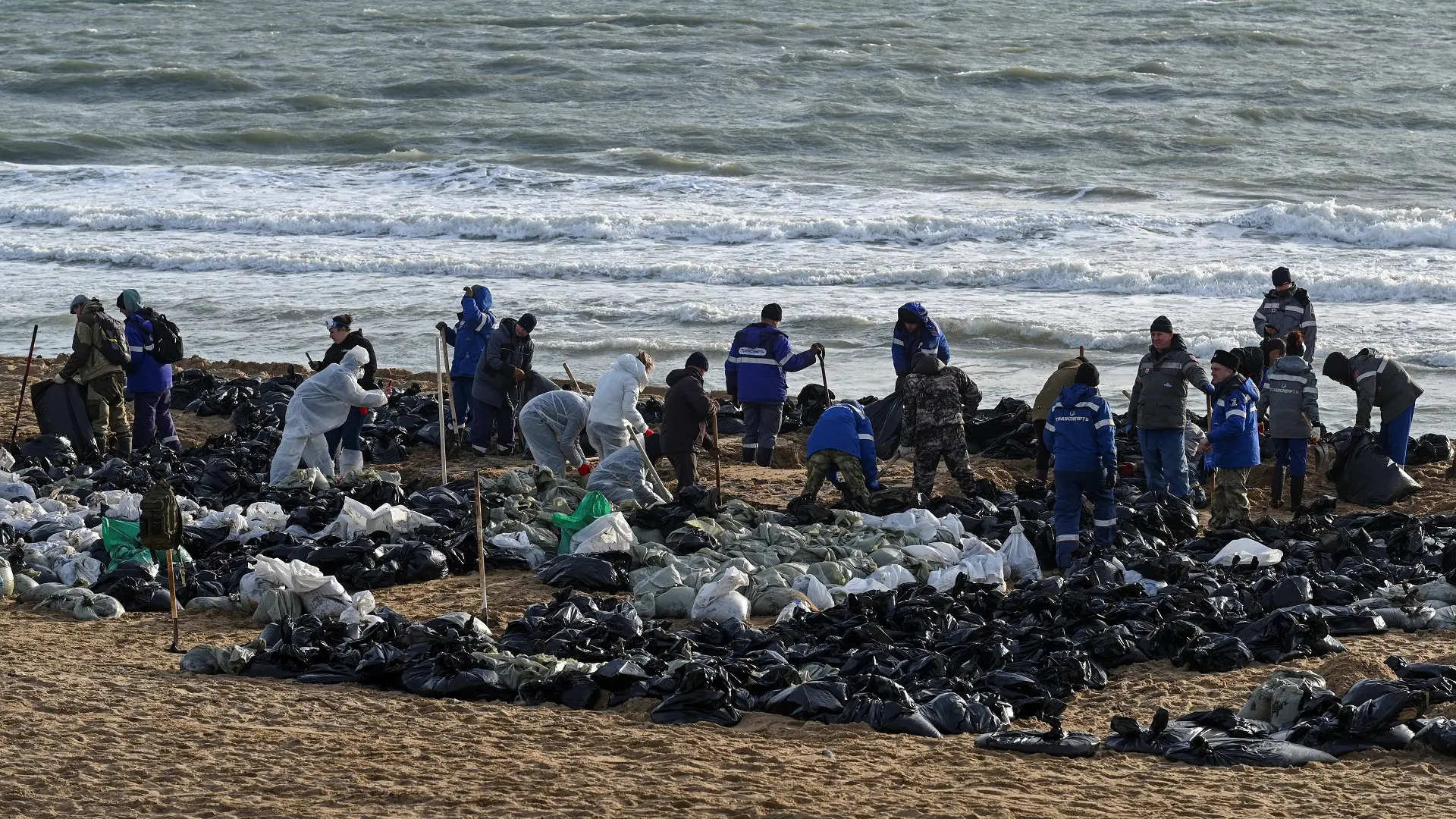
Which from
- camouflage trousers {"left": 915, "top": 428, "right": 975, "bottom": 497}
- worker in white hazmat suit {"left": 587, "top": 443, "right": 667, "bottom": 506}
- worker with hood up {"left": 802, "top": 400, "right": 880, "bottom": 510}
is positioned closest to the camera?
worker in white hazmat suit {"left": 587, "top": 443, "right": 667, "bottom": 506}

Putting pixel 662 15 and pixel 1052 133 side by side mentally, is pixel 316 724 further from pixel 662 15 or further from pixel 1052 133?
pixel 662 15

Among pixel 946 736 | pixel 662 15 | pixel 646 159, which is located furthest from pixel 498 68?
pixel 946 736

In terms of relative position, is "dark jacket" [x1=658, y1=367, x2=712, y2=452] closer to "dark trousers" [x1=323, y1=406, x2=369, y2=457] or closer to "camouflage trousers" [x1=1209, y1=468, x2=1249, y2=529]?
"dark trousers" [x1=323, y1=406, x2=369, y2=457]

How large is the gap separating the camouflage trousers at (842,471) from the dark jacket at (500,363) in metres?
3.02

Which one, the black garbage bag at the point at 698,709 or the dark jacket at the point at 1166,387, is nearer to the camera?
the black garbage bag at the point at 698,709

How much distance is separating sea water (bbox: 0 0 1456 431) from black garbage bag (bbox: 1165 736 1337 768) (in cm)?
992

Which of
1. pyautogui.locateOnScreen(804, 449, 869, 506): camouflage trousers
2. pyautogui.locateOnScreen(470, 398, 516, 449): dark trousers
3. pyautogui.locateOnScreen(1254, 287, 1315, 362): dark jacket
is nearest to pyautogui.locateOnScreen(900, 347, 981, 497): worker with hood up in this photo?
pyautogui.locateOnScreen(804, 449, 869, 506): camouflage trousers

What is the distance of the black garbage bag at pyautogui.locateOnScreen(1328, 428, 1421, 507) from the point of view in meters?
13.7

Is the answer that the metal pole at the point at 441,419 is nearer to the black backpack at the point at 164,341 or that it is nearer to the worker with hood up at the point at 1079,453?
the black backpack at the point at 164,341

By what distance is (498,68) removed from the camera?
43438 millimetres

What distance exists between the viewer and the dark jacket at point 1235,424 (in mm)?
12055

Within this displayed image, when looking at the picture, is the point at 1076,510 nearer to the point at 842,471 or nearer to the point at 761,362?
the point at 842,471

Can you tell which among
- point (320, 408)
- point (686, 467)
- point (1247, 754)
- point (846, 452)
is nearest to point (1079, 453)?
point (846, 452)

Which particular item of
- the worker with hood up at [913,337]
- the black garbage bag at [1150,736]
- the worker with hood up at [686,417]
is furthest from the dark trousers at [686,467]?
the black garbage bag at [1150,736]
